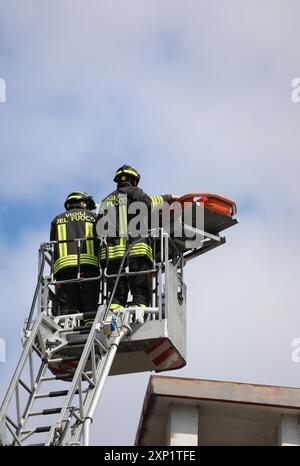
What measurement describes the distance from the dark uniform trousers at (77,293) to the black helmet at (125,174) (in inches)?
57.1

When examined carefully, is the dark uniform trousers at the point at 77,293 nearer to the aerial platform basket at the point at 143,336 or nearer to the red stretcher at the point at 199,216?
the aerial platform basket at the point at 143,336

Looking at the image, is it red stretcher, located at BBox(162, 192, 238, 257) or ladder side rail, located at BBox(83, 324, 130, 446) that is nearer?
ladder side rail, located at BBox(83, 324, 130, 446)

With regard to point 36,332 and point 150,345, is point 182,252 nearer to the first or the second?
point 150,345

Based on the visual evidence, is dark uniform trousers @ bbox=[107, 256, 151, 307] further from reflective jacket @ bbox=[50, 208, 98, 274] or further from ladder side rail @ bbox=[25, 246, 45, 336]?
ladder side rail @ bbox=[25, 246, 45, 336]

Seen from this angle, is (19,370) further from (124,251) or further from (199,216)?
(199,216)

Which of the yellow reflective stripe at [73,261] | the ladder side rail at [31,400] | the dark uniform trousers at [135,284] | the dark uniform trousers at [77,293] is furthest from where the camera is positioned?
the yellow reflective stripe at [73,261]

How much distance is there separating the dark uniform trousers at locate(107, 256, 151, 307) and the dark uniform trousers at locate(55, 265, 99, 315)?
0.92 feet

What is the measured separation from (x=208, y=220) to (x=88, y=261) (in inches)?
77.9

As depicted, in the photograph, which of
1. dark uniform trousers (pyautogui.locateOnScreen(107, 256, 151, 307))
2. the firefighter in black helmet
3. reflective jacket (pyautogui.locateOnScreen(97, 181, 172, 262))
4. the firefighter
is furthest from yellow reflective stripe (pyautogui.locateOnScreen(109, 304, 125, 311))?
reflective jacket (pyautogui.locateOnScreen(97, 181, 172, 262))

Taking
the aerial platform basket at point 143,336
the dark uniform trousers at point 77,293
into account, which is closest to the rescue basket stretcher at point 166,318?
the aerial platform basket at point 143,336

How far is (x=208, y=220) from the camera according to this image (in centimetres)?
2077

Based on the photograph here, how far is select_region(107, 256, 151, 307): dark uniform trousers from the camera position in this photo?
19672 mm

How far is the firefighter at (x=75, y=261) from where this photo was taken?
2003 cm
